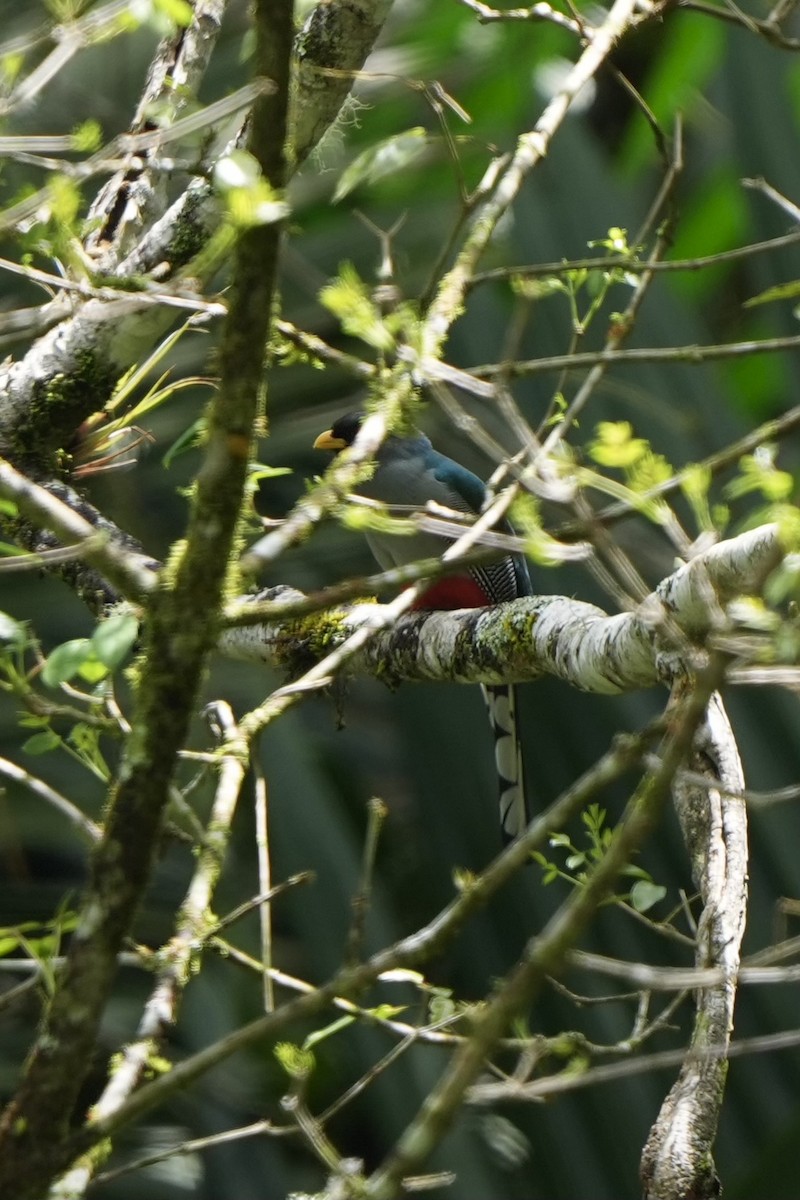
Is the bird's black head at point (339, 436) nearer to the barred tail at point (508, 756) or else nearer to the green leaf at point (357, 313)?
the barred tail at point (508, 756)

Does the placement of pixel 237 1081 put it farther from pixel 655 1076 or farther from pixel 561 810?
pixel 561 810

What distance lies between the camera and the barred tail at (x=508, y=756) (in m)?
5.18

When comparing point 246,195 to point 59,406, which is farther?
point 59,406

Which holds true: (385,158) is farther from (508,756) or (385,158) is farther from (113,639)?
(508,756)

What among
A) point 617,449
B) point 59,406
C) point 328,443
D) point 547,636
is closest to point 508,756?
point 328,443

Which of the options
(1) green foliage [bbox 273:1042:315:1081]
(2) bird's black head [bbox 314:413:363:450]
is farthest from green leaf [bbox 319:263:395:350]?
(2) bird's black head [bbox 314:413:363:450]

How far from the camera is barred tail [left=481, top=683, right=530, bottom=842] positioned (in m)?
5.18

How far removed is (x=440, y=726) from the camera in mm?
6484

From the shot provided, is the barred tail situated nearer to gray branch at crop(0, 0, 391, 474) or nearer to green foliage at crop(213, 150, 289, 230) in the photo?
gray branch at crop(0, 0, 391, 474)

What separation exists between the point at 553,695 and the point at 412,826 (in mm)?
1174

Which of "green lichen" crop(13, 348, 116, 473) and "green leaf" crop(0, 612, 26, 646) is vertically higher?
"green lichen" crop(13, 348, 116, 473)

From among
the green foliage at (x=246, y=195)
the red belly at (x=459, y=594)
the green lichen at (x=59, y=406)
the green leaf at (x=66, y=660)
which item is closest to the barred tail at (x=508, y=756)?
the red belly at (x=459, y=594)

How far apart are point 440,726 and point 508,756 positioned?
4.10 ft

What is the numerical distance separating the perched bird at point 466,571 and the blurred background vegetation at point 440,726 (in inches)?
18.1
